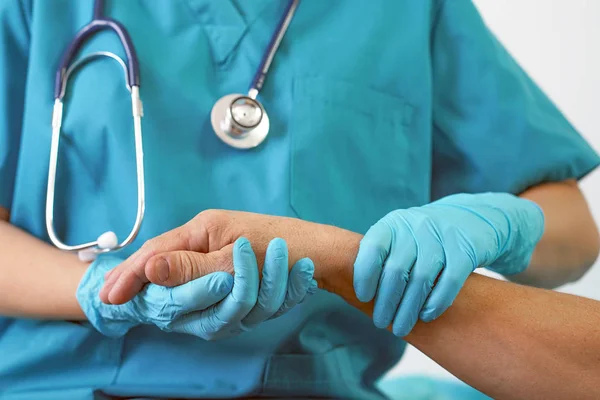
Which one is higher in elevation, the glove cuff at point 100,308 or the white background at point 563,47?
the white background at point 563,47

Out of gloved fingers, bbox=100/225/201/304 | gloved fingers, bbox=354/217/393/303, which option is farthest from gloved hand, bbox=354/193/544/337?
gloved fingers, bbox=100/225/201/304

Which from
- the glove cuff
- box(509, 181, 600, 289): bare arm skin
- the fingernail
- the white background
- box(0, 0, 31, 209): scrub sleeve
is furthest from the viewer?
the white background

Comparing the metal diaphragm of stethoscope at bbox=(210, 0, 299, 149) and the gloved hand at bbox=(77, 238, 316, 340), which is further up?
the metal diaphragm of stethoscope at bbox=(210, 0, 299, 149)

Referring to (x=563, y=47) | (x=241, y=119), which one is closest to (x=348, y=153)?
(x=241, y=119)

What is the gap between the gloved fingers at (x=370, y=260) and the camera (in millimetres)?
675

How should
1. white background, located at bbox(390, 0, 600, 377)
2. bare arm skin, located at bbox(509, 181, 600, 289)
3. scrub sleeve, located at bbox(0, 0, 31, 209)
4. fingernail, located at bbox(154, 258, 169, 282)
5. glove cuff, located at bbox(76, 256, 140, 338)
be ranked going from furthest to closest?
white background, located at bbox(390, 0, 600, 377) → bare arm skin, located at bbox(509, 181, 600, 289) → scrub sleeve, located at bbox(0, 0, 31, 209) → glove cuff, located at bbox(76, 256, 140, 338) → fingernail, located at bbox(154, 258, 169, 282)

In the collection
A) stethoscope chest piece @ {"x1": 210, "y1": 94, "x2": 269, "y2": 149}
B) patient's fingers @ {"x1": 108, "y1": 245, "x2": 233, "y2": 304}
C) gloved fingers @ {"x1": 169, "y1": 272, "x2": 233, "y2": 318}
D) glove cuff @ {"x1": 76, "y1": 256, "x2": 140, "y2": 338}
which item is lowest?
glove cuff @ {"x1": 76, "y1": 256, "x2": 140, "y2": 338}

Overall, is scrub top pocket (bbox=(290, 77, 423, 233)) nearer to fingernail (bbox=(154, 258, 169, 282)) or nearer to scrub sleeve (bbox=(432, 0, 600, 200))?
scrub sleeve (bbox=(432, 0, 600, 200))

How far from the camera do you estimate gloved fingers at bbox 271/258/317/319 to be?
657 mm

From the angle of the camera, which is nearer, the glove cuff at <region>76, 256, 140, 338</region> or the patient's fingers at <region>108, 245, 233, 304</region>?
the patient's fingers at <region>108, 245, 233, 304</region>

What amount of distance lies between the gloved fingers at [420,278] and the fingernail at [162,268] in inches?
10.7

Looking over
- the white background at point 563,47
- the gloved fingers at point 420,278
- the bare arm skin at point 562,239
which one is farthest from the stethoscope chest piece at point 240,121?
the white background at point 563,47

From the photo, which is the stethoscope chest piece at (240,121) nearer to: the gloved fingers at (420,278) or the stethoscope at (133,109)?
the stethoscope at (133,109)

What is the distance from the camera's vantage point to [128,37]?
0.83 m
